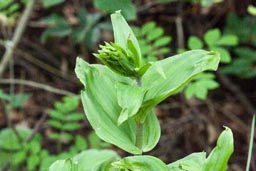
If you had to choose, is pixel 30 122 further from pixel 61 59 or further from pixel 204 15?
pixel 204 15

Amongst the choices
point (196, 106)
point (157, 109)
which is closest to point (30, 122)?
point (157, 109)

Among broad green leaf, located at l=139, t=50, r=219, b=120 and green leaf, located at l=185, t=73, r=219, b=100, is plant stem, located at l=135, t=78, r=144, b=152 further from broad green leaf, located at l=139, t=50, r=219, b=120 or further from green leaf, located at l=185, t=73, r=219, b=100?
green leaf, located at l=185, t=73, r=219, b=100

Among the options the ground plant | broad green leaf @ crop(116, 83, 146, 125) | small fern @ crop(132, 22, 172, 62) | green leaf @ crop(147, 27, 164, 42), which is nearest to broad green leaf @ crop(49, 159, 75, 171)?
the ground plant

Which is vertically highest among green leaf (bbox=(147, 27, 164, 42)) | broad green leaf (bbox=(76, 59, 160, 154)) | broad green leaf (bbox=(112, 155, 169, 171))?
broad green leaf (bbox=(76, 59, 160, 154))

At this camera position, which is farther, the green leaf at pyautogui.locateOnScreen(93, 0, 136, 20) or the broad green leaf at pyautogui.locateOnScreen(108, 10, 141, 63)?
the green leaf at pyautogui.locateOnScreen(93, 0, 136, 20)

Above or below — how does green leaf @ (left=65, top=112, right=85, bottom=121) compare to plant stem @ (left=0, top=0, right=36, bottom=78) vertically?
below

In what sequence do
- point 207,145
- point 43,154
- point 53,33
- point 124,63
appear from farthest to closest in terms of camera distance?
1. point 207,145
2. point 53,33
3. point 43,154
4. point 124,63

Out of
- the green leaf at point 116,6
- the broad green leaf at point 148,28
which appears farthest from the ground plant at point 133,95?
the broad green leaf at point 148,28
